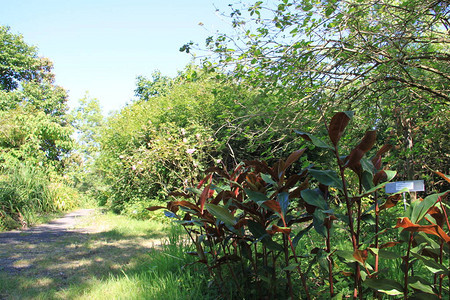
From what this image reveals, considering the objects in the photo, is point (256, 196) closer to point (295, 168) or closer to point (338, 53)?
point (338, 53)

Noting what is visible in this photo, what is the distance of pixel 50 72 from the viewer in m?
28.7

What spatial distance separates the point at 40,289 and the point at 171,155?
4.49m

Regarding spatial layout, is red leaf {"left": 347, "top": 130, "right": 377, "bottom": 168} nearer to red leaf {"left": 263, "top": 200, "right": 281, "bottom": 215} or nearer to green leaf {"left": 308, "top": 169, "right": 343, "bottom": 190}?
green leaf {"left": 308, "top": 169, "right": 343, "bottom": 190}

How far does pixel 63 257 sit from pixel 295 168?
21.3ft

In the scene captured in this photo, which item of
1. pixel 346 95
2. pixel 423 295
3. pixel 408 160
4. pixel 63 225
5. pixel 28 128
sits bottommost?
pixel 63 225

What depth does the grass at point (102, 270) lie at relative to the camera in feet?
7.92

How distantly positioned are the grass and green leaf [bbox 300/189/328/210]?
1260 mm

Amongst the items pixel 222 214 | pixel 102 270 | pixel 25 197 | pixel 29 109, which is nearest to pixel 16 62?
pixel 29 109

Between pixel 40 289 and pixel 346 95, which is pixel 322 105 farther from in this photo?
pixel 40 289

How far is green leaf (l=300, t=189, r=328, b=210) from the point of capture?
1.33m

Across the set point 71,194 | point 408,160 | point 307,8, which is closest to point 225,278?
point 307,8

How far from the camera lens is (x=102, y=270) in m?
3.42

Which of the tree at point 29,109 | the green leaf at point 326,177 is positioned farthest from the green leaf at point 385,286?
the tree at point 29,109

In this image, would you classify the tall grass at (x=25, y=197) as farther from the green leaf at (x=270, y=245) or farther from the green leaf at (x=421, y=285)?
the green leaf at (x=421, y=285)
